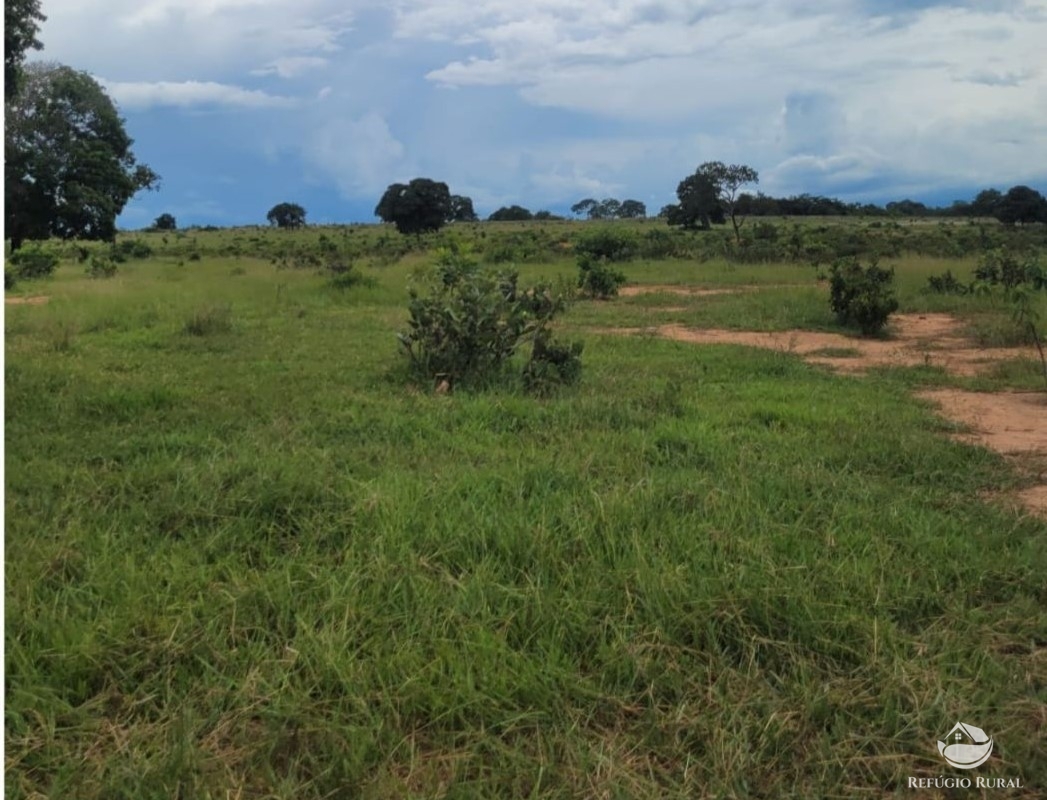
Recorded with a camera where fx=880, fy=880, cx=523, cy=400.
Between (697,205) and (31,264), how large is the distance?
30.5 metres

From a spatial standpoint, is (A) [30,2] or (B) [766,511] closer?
(B) [766,511]

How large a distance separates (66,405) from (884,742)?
Answer: 17.4ft

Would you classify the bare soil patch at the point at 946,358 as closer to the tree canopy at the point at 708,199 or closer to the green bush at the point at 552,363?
the green bush at the point at 552,363

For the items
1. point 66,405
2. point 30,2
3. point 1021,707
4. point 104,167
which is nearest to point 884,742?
point 1021,707

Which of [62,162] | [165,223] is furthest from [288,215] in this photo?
[62,162]

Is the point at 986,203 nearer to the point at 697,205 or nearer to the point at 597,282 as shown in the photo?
the point at 697,205

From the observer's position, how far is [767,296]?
15297mm

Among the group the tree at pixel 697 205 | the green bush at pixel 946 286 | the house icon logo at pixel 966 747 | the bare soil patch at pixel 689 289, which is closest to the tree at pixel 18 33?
the house icon logo at pixel 966 747

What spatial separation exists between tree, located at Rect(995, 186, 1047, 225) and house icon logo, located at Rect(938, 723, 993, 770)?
4844cm

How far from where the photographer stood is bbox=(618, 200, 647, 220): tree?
67062 millimetres

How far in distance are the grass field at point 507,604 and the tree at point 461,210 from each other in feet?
154

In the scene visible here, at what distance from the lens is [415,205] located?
49094 millimetres

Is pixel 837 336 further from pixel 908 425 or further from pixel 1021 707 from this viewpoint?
pixel 1021 707

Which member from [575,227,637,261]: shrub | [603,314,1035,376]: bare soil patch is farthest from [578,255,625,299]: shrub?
[575,227,637,261]: shrub
